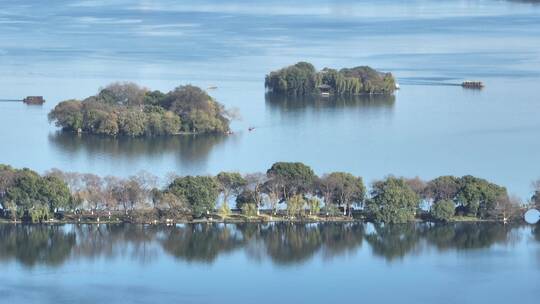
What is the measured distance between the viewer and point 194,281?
13156 mm

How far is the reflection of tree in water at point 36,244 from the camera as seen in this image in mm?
13633

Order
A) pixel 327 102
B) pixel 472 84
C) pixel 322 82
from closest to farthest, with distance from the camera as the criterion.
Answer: pixel 327 102, pixel 322 82, pixel 472 84

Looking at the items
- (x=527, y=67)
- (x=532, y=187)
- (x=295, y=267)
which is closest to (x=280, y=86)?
(x=527, y=67)

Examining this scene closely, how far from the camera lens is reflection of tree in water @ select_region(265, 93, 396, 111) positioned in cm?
2159

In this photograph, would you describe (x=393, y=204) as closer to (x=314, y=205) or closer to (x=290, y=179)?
(x=314, y=205)

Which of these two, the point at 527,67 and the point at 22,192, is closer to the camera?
the point at 22,192

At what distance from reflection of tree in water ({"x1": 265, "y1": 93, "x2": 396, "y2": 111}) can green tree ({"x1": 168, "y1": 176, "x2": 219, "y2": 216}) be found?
6.69 m

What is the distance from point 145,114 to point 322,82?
4278 mm

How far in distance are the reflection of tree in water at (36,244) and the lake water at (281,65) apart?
246 cm

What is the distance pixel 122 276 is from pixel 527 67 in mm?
14223

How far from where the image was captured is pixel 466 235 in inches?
572

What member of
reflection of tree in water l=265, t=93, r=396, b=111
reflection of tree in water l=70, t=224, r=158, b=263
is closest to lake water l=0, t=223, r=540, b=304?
reflection of tree in water l=70, t=224, r=158, b=263

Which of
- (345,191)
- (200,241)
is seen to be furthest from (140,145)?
(200,241)

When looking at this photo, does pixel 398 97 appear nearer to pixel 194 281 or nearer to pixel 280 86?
pixel 280 86
